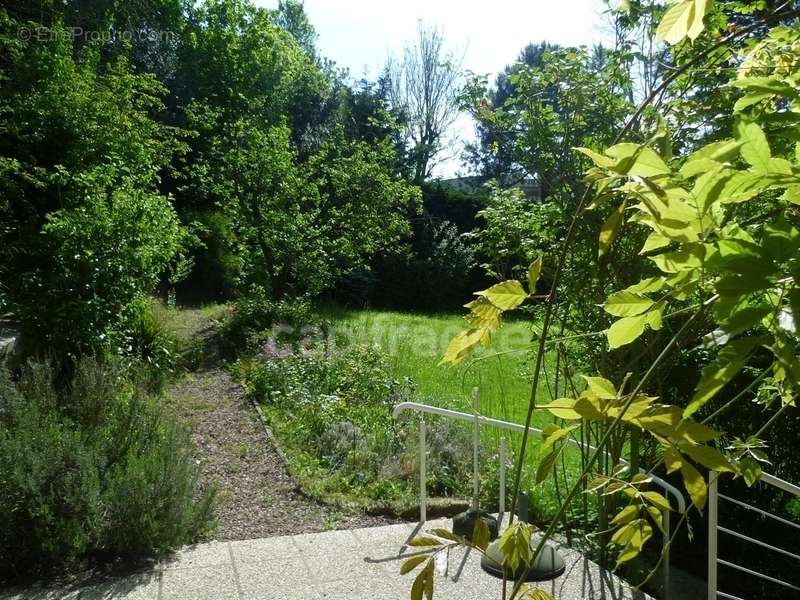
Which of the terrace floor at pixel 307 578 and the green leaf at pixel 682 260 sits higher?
the green leaf at pixel 682 260

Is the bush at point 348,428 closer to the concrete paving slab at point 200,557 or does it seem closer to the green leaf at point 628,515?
the concrete paving slab at point 200,557

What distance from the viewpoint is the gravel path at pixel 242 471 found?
4.77 metres

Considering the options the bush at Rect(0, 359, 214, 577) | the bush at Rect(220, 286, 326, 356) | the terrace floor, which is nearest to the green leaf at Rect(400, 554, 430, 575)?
the terrace floor

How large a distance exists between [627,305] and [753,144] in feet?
0.78

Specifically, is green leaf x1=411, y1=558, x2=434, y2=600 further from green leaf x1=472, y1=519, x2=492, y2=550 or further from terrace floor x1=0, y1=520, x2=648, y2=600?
terrace floor x1=0, y1=520, x2=648, y2=600

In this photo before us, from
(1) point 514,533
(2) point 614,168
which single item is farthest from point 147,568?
(2) point 614,168

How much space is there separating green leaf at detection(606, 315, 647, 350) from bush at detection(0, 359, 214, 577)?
363 cm

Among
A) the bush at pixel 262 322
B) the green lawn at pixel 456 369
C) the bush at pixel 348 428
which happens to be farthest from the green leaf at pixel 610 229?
the bush at pixel 262 322

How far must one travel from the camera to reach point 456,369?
8922mm

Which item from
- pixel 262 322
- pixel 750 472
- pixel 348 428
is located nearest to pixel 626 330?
pixel 750 472

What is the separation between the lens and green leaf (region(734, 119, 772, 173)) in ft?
2.06

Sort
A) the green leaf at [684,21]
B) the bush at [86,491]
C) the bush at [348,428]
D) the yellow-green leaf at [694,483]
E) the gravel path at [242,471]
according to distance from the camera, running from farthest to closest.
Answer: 1. the bush at [348,428]
2. the gravel path at [242,471]
3. the bush at [86,491]
4. the yellow-green leaf at [694,483]
5. the green leaf at [684,21]

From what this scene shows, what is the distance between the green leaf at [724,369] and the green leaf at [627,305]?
17 cm

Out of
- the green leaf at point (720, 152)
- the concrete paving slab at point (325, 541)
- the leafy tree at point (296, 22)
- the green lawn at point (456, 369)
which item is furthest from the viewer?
the leafy tree at point (296, 22)
